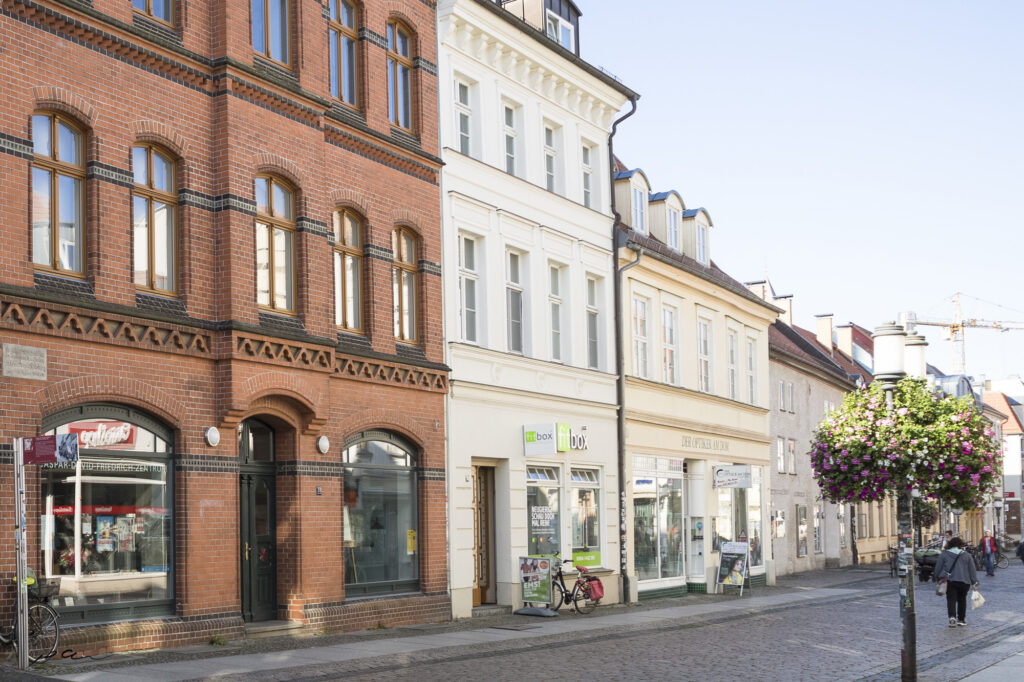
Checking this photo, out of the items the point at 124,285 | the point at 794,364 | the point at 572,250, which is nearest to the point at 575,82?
the point at 572,250

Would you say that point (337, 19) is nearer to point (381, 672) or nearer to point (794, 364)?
point (381, 672)

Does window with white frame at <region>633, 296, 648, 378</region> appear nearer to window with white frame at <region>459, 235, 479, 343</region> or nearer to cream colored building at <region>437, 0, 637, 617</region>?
cream colored building at <region>437, 0, 637, 617</region>

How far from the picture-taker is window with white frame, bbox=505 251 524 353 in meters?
26.0

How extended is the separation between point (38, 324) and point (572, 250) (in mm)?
15166

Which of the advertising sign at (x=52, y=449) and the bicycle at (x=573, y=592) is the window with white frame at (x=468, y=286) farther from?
the advertising sign at (x=52, y=449)

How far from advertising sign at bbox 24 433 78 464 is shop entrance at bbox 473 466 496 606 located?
37.4 ft

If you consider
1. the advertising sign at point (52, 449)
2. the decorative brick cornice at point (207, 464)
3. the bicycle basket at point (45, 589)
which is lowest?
the bicycle basket at point (45, 589)

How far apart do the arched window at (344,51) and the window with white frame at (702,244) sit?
17.3m

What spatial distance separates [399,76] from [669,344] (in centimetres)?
1289

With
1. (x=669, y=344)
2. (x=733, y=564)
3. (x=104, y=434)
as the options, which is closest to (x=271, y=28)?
(x=104, y=434)

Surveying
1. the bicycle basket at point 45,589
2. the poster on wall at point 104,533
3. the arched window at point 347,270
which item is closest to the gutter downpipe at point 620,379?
the arched window at point 347,270

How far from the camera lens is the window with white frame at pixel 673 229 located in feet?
115

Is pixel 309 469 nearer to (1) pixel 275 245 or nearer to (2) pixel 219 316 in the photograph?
(2) pixel 219 316

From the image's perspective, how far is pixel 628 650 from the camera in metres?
18.6
